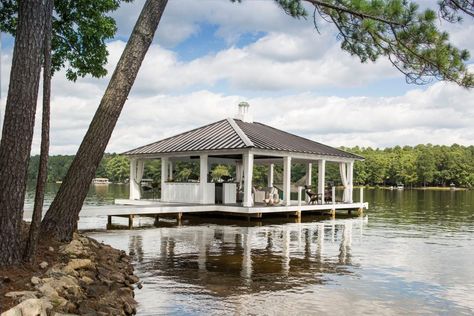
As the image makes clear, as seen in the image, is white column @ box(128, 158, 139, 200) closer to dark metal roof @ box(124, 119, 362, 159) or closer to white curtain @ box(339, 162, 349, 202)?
dark metal roof @ box(124, 119, 362, 159)

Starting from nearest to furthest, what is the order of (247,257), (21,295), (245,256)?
1. (21,295)
2. (247,257)
3. (245,256)

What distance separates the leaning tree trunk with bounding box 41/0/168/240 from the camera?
7.54 m

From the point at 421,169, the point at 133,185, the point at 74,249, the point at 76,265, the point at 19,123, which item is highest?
the point at 421,169

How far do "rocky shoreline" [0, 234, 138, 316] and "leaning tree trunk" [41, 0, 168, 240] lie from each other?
39cm

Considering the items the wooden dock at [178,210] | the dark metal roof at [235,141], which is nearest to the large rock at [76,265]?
the wooden dock at [178,210]

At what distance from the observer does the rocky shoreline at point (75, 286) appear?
201 inches

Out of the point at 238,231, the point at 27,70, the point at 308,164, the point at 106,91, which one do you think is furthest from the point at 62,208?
the point at 308,164

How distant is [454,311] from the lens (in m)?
6.55

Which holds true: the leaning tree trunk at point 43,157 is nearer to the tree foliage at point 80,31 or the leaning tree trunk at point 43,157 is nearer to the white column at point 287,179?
the tree foliage at point 80,31

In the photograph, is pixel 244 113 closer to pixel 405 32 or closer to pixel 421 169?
pixel 405 32

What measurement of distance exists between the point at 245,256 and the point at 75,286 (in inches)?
192

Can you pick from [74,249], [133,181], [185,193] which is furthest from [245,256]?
[133,181]

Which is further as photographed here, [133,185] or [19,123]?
[133,185]

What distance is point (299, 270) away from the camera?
898 centimetres
